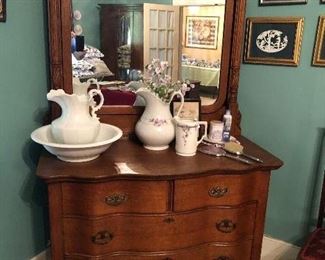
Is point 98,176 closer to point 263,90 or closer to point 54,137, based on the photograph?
point 54,137

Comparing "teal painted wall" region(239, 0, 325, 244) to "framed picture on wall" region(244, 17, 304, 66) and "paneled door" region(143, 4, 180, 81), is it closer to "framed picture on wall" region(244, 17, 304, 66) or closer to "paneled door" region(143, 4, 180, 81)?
"framed picture on wall" region(244, 17, 304, 66)

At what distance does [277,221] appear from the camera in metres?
2.00

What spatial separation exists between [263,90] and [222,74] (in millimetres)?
282

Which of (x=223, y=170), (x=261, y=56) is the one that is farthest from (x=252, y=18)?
(x=223, y=170)

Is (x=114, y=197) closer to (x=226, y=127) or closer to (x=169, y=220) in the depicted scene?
(x=169, y=220)

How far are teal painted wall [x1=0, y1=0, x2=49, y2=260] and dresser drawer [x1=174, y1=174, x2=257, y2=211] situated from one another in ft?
2.57

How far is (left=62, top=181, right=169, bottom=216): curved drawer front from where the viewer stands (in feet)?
4.37


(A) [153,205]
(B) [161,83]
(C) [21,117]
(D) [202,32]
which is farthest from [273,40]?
(C) [21,117]

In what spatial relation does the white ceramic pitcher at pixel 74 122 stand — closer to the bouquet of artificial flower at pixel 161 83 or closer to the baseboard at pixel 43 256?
the bouquet of artificial flower at pixel 161 83

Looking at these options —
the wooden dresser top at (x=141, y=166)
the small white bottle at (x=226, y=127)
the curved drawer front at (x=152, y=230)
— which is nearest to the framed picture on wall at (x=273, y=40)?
the small white bottle at (x=226, y=127)

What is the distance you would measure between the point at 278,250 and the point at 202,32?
1.31 meters

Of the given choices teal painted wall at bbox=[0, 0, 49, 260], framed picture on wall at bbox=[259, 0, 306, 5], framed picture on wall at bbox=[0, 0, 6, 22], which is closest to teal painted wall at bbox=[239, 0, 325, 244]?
framed picture on wall at bbox=[259, 0, 306, 5]

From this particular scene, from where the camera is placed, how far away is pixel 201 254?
1.54 metres

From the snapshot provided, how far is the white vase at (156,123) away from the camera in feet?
5.08
